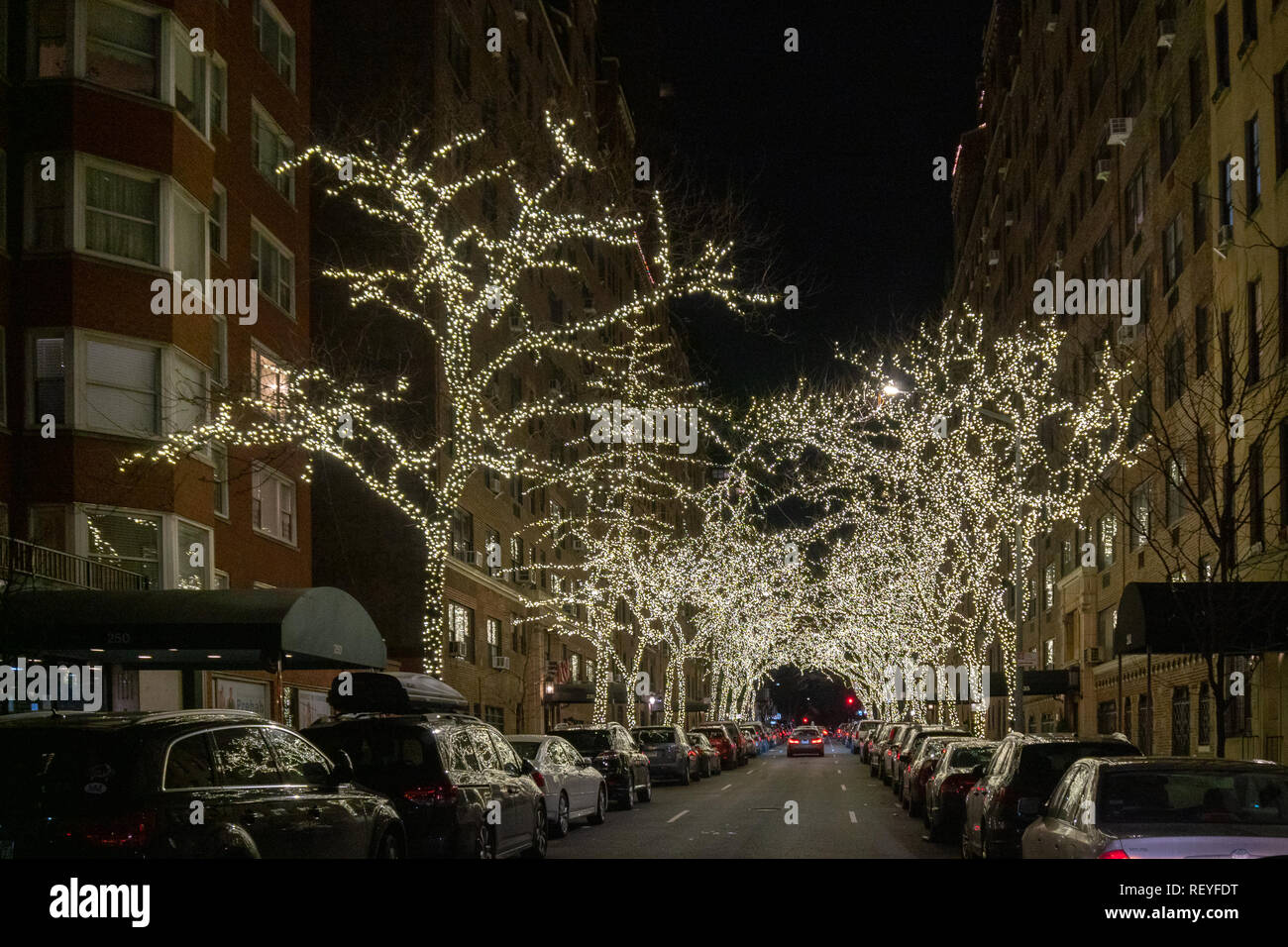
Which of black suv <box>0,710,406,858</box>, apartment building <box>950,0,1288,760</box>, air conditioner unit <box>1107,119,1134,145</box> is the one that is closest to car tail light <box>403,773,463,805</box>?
black suv <box>0,710,406,858</box>

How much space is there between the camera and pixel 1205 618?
63.5ft

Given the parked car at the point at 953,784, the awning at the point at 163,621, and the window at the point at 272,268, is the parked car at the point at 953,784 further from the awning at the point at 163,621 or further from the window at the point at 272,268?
the window at the point at 272,268

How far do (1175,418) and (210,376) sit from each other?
65.3 ft

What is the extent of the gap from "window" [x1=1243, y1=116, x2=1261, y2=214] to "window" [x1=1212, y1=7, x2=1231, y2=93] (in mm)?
1888

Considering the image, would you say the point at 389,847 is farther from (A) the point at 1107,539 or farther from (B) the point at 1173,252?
(A) the point at 1107,539

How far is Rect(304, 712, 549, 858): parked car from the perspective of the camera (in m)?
14.6

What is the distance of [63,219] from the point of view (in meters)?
24.6

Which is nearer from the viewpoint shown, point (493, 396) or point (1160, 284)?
point (1160, 284)

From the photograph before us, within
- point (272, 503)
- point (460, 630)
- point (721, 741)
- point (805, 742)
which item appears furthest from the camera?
point (805, 742)

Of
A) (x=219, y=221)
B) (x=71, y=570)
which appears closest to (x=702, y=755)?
(x=219, y=221)

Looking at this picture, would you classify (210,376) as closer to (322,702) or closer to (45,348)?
(45,348)

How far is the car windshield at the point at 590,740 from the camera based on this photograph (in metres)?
28.2

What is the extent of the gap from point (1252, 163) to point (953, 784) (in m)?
13.5
